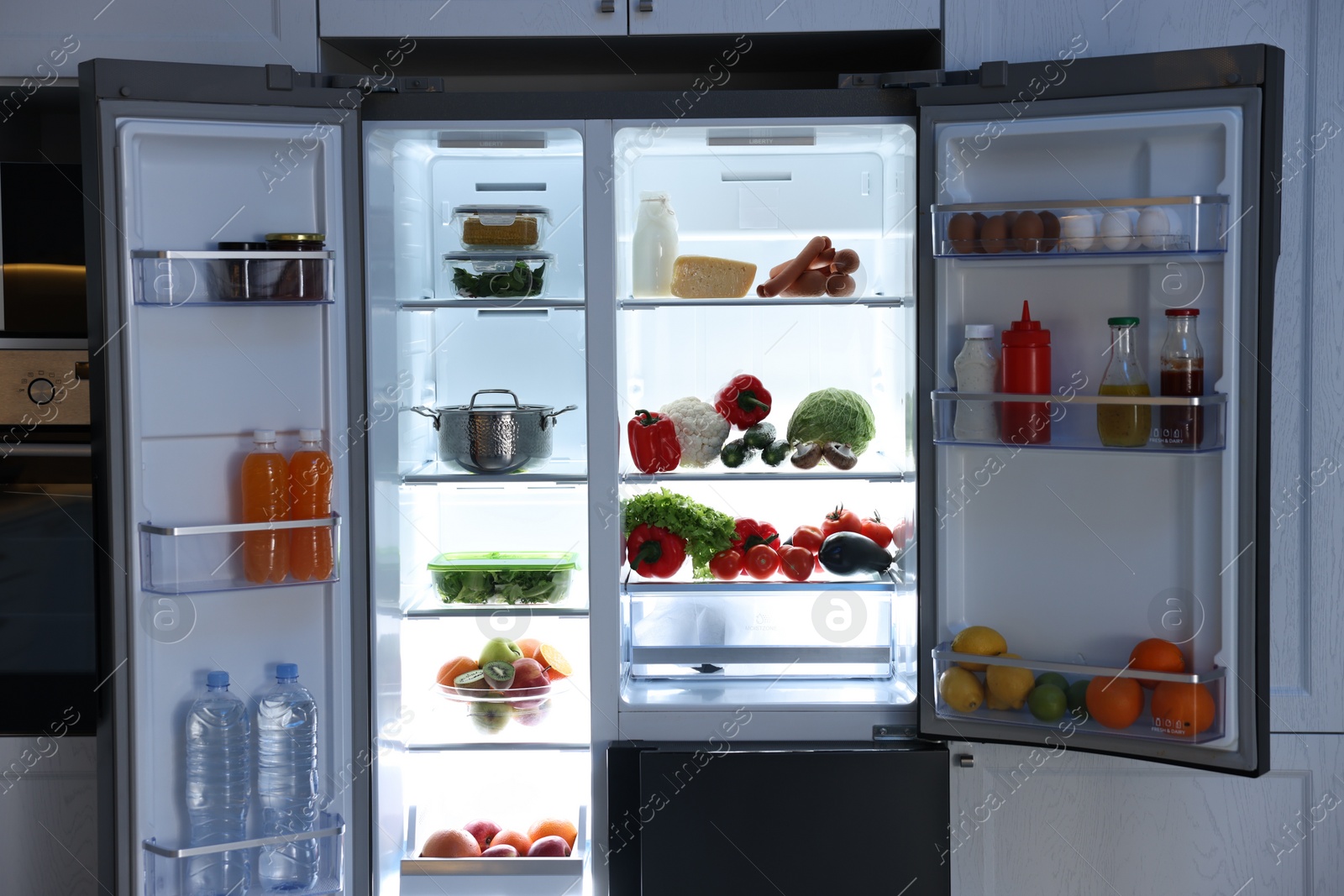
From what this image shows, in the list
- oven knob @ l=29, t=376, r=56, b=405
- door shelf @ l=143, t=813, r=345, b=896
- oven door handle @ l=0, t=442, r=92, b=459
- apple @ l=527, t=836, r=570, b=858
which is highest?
oven knob @ l=29, t=376, r=56, b=405

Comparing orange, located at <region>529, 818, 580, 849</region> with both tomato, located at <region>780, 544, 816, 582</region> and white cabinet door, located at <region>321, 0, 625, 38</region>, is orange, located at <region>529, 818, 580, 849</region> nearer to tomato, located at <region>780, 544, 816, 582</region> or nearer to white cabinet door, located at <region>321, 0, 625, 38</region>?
tomato, located at <region>780, 544, 816, 582</region>

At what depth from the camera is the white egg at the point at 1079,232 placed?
167 cm

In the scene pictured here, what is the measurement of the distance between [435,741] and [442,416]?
0.71 m

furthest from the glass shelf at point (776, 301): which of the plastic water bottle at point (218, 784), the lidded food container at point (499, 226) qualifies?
the plastic water bottle at point (218, 784)

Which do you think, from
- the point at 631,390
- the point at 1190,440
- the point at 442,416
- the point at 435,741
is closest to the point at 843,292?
the point at 631,390

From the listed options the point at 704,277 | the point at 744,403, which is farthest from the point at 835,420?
the point at 704,277

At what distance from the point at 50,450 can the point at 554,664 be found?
122cm

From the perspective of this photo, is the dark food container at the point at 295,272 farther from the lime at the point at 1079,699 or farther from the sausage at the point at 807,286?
the lime at the point at 1079,699

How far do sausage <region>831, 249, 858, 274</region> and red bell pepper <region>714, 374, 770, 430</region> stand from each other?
31 cm

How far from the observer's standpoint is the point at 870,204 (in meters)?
2.18

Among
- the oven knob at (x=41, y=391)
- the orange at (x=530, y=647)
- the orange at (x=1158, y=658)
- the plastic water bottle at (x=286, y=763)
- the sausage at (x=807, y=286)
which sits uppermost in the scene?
the sausage at (x=807, y=286)

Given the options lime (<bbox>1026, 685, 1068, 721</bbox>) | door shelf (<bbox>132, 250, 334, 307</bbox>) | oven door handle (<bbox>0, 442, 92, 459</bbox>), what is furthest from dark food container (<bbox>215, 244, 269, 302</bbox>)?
lime (<bbox>1026, 685, 1068, 721</bbox>)

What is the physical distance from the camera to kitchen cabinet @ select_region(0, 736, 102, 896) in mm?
2145

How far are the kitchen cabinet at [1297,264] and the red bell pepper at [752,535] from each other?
3.38 ft
